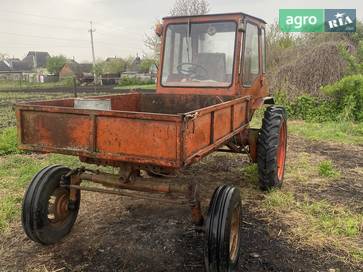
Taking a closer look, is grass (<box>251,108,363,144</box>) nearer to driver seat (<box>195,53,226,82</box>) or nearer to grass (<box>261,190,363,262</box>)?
grass (<box>261,190,363,262</box>)

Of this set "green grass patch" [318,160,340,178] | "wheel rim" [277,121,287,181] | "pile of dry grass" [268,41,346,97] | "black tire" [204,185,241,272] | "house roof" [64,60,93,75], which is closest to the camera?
"black tire" [204,185,241,272]

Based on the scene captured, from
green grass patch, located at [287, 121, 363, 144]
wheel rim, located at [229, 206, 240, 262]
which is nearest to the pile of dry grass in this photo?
green grass patch, located at [287, 121, 363, 144]

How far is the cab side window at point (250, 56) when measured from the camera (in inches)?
206

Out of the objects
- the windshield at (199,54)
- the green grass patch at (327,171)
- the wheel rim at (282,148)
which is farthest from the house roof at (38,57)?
the green grass patch at (327,171)

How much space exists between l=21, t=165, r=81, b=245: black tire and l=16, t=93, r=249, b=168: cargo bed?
0.47 metres

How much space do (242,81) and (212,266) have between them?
8.74ft

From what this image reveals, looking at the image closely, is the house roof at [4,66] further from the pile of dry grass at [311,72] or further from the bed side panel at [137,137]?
the bed side panel at [137,137]

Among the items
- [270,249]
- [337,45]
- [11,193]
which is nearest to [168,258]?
[270,249]

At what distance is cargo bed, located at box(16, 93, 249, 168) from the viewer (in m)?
2.91

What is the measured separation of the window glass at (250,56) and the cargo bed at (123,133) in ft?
5.39

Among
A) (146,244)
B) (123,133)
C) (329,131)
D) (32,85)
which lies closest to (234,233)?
(146,244)

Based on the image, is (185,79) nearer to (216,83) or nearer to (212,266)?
(216,83)

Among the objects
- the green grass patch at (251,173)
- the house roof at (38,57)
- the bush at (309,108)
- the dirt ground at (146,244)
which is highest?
the house roof at (38,57)

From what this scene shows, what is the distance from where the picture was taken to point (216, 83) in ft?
16.6
